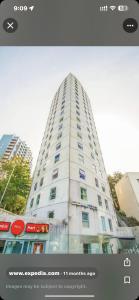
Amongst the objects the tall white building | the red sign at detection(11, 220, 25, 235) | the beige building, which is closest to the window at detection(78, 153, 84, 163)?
the tall white building

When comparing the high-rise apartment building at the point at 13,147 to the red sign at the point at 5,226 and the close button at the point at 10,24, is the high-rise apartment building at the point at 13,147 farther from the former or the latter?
the close button at the point at 10,24

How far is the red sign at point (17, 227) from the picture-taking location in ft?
29.2

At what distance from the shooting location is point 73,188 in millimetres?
13492

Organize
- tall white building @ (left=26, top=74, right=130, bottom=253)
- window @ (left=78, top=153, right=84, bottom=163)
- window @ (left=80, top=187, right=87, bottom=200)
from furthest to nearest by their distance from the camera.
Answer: window @ (left=78, top=153, right=84, bottom=163) < window @ (left=80, top=187, right=87, bottom=200) < tall white building @ (left=26, top=74, right=130, bottom=253)

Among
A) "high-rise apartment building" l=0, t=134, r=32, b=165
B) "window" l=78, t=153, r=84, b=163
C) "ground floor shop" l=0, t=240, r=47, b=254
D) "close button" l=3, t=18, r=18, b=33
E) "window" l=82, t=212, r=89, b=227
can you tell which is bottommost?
"ground floor shop" l=0, t=240, r=47, b=254

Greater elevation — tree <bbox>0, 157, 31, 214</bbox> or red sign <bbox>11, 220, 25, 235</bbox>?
tree <bbox>0, 157, 31, 214</bbox>

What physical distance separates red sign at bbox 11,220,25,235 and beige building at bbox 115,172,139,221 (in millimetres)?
12387

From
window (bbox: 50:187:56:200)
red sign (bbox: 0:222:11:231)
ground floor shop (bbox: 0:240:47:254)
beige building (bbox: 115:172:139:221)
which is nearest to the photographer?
ground floor shop (bbox: 0:240:47:254)

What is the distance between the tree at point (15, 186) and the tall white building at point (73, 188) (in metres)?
3.37

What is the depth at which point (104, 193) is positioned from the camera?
55.8ft

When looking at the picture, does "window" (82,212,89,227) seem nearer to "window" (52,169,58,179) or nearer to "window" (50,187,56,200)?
"window" (50,187,56,200)

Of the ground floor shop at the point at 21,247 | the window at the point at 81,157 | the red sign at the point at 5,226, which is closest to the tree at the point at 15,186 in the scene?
the window at the point at 81,157

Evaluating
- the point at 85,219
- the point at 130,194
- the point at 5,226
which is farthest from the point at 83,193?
the point at 130,194

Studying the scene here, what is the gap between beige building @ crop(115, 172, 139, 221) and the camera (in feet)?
59.9
